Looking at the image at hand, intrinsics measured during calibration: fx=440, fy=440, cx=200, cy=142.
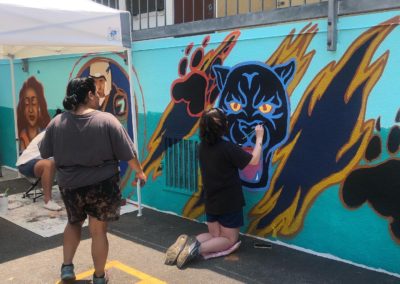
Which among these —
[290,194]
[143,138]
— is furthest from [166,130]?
[290,194]

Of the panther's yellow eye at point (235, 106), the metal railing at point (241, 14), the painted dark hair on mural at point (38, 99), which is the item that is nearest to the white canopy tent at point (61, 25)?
the metal railing at point (241, 14)

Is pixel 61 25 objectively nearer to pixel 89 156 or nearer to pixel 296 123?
pixel 89 156

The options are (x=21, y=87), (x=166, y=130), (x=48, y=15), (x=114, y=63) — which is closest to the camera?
(x=48, y=15)

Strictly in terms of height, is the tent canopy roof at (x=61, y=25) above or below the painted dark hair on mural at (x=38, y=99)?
above

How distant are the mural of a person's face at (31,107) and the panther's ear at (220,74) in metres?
4.19

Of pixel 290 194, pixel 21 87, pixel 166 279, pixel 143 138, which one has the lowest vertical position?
pixel 166 279

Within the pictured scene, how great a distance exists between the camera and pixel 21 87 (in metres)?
8.02

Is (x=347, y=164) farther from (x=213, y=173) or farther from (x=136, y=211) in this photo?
(x=136, y=211)

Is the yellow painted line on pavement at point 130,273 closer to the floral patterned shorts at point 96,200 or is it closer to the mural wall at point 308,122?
the floral patterned shorts at point 96,200

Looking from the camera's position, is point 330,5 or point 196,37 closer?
point 330,5

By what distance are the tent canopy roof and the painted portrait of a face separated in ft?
9.68

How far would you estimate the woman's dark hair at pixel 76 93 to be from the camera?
3.29 metres

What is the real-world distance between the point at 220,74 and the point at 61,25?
168 cm

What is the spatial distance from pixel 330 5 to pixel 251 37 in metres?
0.87
